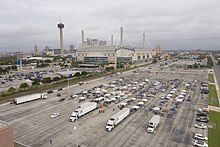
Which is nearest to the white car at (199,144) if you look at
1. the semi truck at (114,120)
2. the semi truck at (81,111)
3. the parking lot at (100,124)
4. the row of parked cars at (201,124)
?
the row of parked cars at (201,124)

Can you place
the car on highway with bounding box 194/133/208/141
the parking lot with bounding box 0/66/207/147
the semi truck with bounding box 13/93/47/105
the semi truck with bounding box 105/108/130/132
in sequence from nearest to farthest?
the parking lot with bounding box 0/66/207/147, the car on highway with bounding box 194/133/208/141, the semi truck with bounding box 105/108/130/132, the semi truck with bounding box 13/93/47/105

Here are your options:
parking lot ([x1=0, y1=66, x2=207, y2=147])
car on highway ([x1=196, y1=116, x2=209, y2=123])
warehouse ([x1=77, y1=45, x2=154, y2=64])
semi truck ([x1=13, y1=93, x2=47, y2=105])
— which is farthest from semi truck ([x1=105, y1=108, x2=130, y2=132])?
warehouse ([x1=77, y1=45, x2=154, y2=64])

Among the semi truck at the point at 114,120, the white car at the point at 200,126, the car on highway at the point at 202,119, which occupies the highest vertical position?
the semi truck at the point at 114,120

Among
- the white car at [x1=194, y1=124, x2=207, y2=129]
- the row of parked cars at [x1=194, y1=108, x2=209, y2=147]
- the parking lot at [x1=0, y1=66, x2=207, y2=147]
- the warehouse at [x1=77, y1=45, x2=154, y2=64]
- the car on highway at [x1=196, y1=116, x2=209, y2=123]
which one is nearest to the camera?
the row of parked cars at [x1=194, y1=108, x2=209, y2=147]

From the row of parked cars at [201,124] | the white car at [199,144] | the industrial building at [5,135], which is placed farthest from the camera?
the row of parked cars at [201,124]

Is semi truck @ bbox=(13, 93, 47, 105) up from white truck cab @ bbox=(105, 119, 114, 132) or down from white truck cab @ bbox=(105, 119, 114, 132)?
up

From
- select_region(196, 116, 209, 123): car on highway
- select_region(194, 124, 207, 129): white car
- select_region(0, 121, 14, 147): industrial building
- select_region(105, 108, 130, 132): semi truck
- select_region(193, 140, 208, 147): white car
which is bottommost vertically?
select_region(193, 140, 208, 147): white car

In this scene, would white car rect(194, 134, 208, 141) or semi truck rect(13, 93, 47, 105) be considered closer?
white car rect(194, 134, 208, 141)

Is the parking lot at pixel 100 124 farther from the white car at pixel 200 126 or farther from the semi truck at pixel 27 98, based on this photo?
the semi truck at pixel 27 98

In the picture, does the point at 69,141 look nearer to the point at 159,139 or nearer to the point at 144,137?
the point at 144,137

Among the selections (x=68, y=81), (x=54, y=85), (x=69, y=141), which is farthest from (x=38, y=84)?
(x=69, y=141)

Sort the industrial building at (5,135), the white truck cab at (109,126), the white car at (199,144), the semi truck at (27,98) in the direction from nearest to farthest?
the industrial building at (5,135)
the white car at (199,144)
the white truck cab at (109,126)
the semi truck at (27,98)

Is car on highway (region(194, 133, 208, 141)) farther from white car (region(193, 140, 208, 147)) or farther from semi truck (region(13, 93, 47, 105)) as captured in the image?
semi truck (region(13, 93, 47, 105))

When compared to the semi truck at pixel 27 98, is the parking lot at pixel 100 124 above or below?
below
